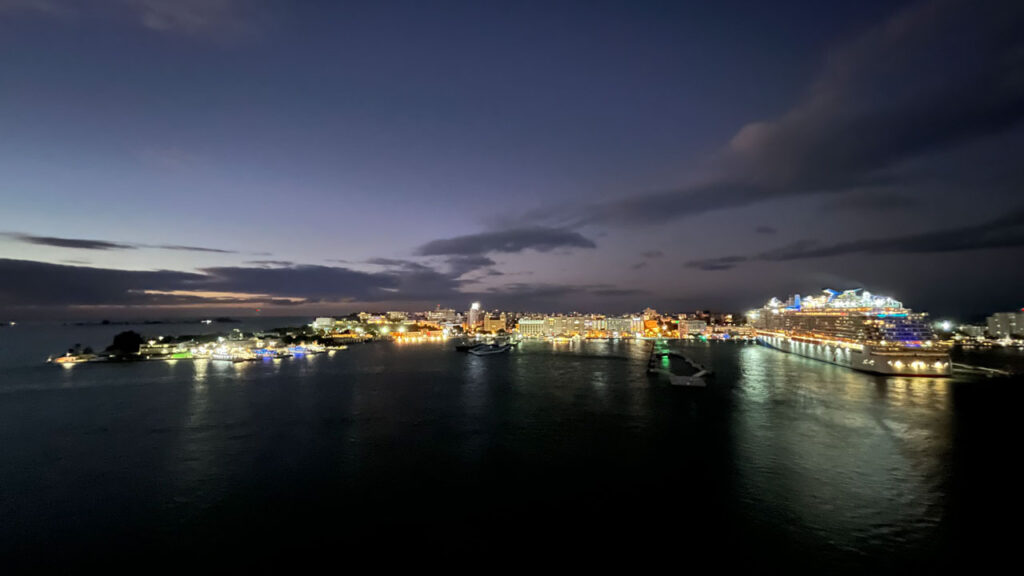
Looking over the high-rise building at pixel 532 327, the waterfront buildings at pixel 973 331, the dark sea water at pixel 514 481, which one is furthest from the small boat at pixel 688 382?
the high-rise building at pixel 532 327

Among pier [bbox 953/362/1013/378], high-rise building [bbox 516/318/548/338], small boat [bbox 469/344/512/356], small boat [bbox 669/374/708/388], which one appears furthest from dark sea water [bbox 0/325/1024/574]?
high-rise building [bbox 516/318/548/338]

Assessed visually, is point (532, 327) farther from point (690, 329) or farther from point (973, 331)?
point (973, 331)

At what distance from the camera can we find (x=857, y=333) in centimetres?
4078

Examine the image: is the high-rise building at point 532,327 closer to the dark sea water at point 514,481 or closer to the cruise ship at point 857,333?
the cruise ship at point 857,333

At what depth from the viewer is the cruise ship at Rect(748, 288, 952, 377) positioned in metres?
30.3

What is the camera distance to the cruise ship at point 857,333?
99.5 feet

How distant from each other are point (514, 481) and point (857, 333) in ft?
135

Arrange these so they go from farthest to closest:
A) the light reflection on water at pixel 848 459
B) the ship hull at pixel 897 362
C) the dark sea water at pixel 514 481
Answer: the ship hull at pixel 897 362 → the light reflection on water at pixel 848 459 → the dark sea water at pixel 514 481

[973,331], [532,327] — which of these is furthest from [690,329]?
[973,331]

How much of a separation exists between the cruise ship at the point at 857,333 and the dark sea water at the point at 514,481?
8.34 meters

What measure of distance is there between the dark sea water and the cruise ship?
8.34m

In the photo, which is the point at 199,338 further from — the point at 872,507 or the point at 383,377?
the point at 872,507

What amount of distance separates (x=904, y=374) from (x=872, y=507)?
26045 mm

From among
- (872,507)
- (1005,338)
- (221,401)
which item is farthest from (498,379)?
(1005,338)
